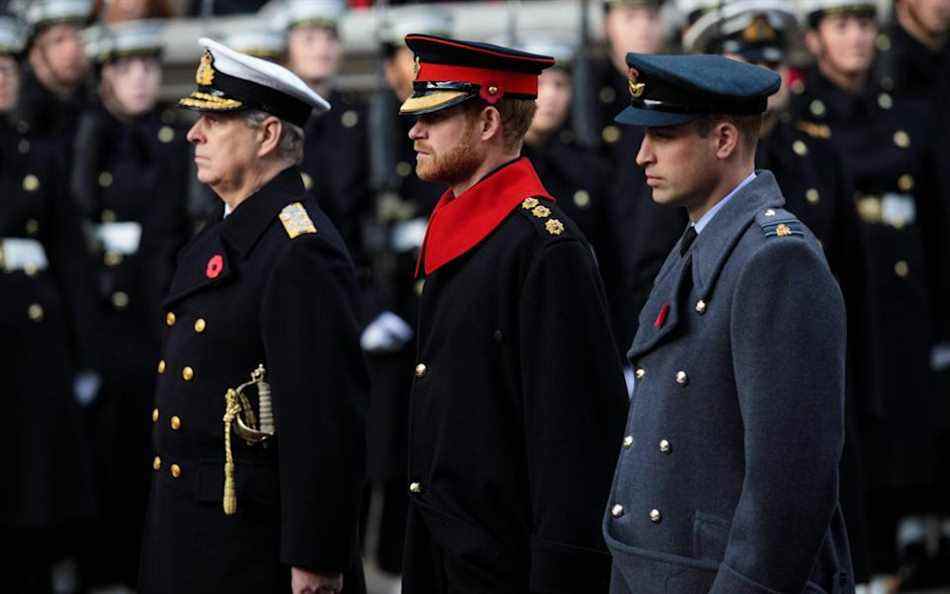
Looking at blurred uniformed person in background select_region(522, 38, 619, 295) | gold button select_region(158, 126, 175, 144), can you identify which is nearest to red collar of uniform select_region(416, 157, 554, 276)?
blurred uniformed person in background select_region(522, 38, 619, 295)

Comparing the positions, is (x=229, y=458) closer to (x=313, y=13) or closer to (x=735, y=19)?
(x=735, y=19)

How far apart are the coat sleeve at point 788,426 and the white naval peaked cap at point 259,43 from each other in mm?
5787

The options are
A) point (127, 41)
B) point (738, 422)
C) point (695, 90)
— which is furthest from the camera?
point (127, 41)

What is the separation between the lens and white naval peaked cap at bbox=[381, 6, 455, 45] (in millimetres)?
8805

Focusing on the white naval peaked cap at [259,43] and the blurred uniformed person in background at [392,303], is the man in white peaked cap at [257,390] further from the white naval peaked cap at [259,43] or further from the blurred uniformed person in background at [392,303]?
the white naval peaked cap at [259,43]

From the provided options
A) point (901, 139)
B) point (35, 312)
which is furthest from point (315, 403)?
point (901, 139)

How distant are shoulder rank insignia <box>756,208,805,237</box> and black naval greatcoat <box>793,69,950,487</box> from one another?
169 inches

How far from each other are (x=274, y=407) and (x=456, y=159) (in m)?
0.74

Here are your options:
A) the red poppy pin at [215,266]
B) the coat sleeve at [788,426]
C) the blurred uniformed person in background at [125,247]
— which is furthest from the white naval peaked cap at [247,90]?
the blurred uniformed person in background at [125,247]

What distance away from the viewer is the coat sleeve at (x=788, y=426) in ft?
11.1

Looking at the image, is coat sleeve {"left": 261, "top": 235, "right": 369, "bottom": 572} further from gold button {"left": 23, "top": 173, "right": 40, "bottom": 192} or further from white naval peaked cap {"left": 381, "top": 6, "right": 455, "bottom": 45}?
white naval peaked cap {"left": 381, "top": 6, "right": 455, "bottom": 45}

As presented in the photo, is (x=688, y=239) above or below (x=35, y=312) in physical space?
above

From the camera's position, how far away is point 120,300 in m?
8.93

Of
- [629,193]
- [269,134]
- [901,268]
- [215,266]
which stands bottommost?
[901,268]
